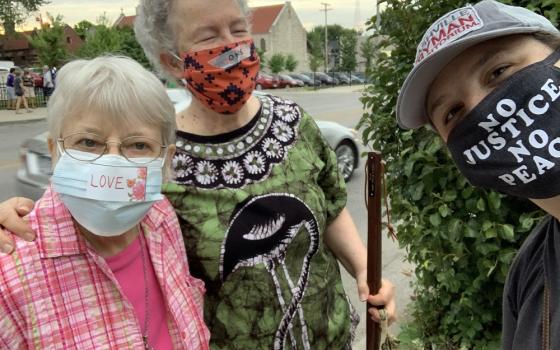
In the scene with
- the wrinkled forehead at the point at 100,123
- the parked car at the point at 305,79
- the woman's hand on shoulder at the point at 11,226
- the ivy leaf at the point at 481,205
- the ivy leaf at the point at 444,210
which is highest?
the wrinkled forehead at the point at 100,123

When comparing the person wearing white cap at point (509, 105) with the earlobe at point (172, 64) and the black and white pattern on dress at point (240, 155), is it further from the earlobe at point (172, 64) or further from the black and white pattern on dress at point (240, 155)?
the earlobe at point (172, 64)

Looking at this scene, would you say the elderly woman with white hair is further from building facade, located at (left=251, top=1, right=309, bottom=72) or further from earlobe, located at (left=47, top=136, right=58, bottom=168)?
building facade, located at (left=251, top=1, right=309, bottom=72)

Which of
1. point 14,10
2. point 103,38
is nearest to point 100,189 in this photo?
point 103,38

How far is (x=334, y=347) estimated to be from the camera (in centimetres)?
181

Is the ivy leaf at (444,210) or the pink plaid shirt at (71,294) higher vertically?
the pink plaid shirt at (71,294)

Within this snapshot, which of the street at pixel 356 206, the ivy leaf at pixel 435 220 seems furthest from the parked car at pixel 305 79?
the ivy leaf at pixel 435 220

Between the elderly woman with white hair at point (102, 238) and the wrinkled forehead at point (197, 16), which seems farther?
the wrinkled forehead at point (197, 16)

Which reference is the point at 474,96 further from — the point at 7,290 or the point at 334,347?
the point at 7,290

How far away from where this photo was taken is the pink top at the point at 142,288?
1.42 m

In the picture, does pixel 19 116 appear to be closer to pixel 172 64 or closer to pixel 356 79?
pixel 172 64

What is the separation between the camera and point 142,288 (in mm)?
1448

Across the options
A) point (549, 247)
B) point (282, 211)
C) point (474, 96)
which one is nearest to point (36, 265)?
point (282, 211)

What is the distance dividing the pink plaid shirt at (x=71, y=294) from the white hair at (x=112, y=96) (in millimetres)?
233

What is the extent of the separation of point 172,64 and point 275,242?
2.15ft
